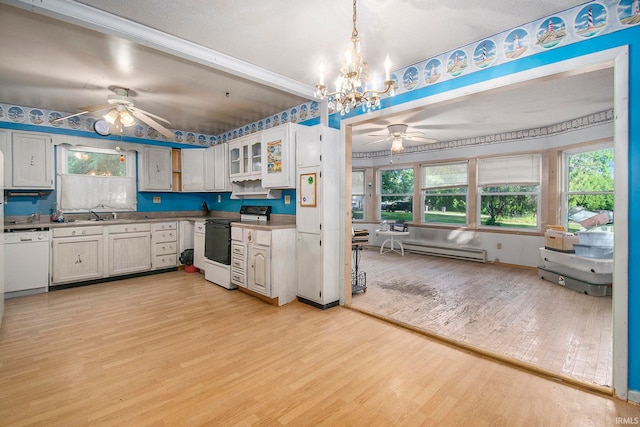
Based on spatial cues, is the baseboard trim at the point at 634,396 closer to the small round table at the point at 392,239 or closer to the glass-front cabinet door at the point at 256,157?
the glass-front cabinet door at the point at 256,157

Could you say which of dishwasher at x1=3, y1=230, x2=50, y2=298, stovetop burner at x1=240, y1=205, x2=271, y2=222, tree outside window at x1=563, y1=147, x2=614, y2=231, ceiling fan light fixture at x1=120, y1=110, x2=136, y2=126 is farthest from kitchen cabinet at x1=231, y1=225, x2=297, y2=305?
tree outside window at x1=563, y1=147, x2=614, y2=231

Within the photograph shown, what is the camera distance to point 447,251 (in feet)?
21.7

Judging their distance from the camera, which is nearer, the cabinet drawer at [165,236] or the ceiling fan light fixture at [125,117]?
the ceiling fan light fixture at [125,117]

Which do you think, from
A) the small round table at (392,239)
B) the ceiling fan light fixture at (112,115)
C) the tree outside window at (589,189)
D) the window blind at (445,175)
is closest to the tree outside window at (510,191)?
the window blind at (445,175)

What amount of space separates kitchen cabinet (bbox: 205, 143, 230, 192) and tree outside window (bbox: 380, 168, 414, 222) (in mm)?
4564

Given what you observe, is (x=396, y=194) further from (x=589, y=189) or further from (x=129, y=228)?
(x=129, y=228)

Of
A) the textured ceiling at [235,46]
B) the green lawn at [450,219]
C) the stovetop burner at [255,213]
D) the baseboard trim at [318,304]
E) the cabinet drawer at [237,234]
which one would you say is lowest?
the baseboard trim at [318,304]

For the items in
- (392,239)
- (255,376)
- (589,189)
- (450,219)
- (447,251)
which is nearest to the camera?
(255,376)

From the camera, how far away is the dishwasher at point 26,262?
12.6 ft

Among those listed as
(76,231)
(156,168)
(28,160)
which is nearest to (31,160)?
(28,160)

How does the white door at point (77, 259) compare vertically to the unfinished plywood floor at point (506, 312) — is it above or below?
above

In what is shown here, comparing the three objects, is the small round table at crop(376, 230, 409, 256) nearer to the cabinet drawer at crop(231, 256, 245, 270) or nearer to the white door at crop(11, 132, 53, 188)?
the cabinet drawer at crop(231, 256, 245, 270)

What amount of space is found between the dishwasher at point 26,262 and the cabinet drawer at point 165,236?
140 cm

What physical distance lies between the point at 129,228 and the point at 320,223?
3423 millimetres
